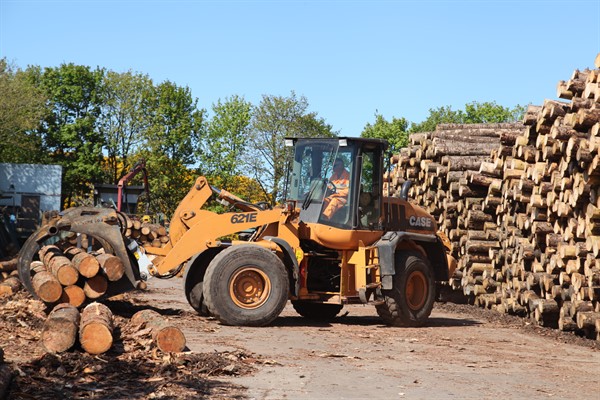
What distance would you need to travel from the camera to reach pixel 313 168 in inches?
570

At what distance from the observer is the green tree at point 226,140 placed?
195 feet

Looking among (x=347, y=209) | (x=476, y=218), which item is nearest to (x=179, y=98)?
(x=476, y=218)

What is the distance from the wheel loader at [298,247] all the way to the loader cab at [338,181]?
0.6 inches

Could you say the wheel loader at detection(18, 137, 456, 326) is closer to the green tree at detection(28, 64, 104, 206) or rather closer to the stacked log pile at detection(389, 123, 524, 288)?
the stacked log pile at detection(389, 123, 524, 288)

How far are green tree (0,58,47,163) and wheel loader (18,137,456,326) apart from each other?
1446 inches

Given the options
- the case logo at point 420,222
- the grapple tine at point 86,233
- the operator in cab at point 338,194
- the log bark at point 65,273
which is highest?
the operator in cab at point 338,194

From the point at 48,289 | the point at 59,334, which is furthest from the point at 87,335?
the point at 48,289

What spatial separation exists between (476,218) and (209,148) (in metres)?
43.1

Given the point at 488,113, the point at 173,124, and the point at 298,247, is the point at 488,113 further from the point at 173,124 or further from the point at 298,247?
the point at 298,247

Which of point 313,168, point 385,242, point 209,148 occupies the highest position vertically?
point 209,148

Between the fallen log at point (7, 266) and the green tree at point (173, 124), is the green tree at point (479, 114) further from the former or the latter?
the fallen log at point (7, 266)

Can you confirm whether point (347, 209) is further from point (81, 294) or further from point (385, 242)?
point (81, 294)

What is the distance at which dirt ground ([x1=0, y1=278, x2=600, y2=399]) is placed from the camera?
26.8 ft

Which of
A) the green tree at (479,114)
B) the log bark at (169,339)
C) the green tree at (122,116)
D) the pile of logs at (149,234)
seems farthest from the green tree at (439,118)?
the log bark at (169,339)
